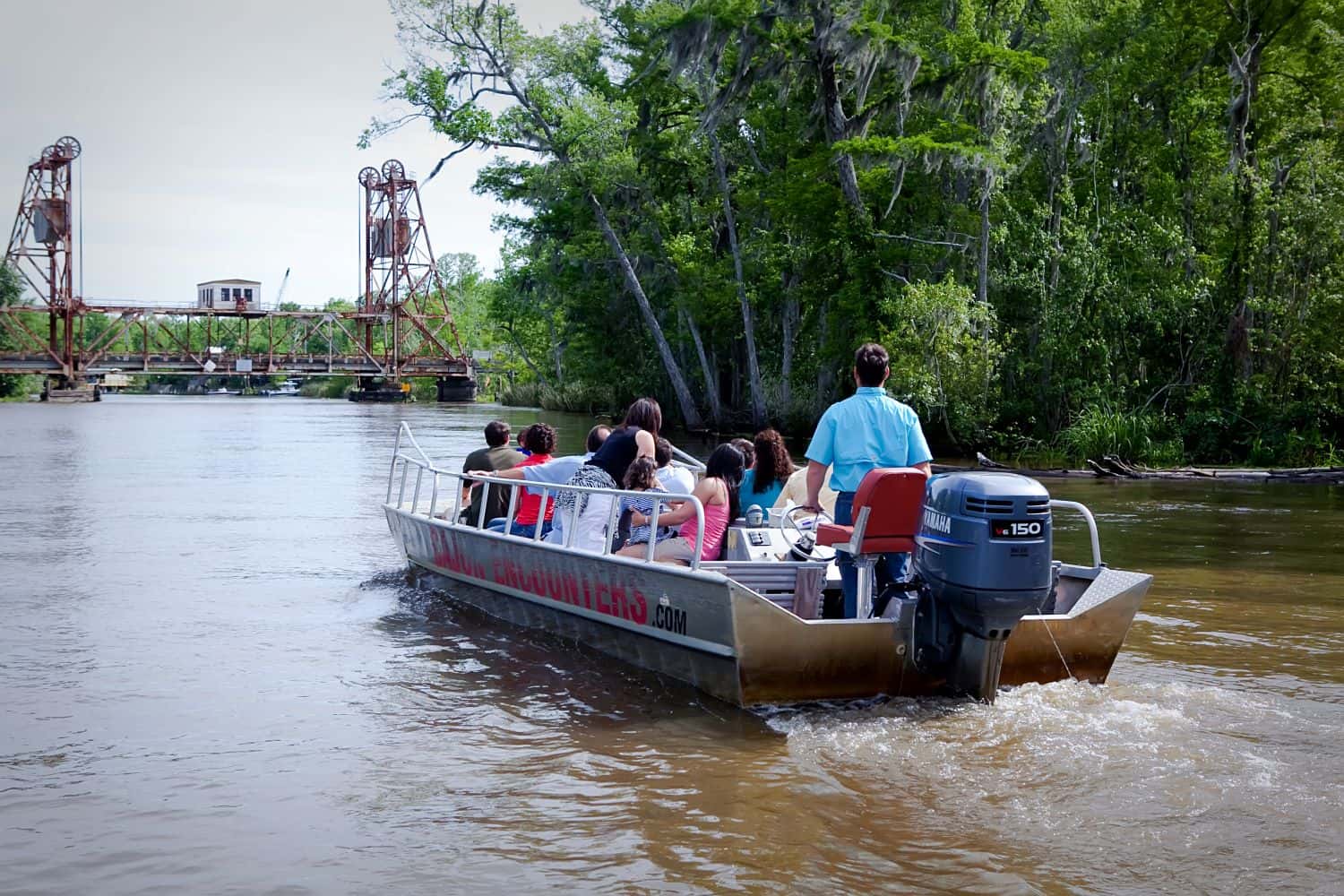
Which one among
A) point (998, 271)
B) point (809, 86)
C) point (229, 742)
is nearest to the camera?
point (229, 742)

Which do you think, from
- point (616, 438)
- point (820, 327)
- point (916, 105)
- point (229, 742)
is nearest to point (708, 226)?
point (820, 327)

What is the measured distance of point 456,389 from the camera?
95438mm

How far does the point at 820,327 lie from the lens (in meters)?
37.4

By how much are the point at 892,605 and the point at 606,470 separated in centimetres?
300

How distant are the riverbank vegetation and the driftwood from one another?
1.54 metres

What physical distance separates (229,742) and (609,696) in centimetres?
251

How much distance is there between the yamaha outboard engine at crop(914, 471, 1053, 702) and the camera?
7121mm

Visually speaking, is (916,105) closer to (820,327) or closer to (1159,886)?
(820,327)

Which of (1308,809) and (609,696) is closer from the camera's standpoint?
(1308,809)

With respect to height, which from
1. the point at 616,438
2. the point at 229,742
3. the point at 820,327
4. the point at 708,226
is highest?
the point at 708,226

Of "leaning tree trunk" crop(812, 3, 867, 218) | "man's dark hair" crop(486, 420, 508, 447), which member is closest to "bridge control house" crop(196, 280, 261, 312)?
"leaning tree trunk" crop(812, 3, 867, 218)

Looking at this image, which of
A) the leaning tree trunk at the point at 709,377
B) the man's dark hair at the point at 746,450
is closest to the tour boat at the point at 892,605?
the man's dark hair at the point at 746,450

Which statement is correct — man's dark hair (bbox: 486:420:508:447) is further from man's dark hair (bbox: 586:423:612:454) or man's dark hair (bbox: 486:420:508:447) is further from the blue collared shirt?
the blue collared shirt

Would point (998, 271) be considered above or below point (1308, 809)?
above
